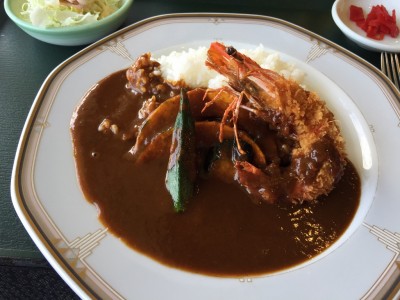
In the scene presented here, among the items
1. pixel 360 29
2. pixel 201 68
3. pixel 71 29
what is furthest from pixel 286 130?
pixel 71 29

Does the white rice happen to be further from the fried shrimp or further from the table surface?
the table surface

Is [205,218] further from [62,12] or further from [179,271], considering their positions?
[62,12]

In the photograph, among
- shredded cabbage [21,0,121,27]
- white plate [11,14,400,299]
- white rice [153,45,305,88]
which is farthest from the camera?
shredded cabbage [21,0,121,27]

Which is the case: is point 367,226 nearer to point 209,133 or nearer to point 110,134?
point 209,133

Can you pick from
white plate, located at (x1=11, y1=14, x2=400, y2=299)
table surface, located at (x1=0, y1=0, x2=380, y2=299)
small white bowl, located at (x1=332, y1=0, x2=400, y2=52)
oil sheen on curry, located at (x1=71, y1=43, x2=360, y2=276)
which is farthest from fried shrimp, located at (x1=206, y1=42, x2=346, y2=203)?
table surface, located at (x1=0, y1=0, x2=380, y2=299)

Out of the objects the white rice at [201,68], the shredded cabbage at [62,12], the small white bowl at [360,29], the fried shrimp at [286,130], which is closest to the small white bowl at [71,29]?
the shredded cabbage at [62,12]

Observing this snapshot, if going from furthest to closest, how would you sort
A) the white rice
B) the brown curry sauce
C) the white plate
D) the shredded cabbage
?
the shredded cabbage, the white rice, the brown curry sauce, the white plate
